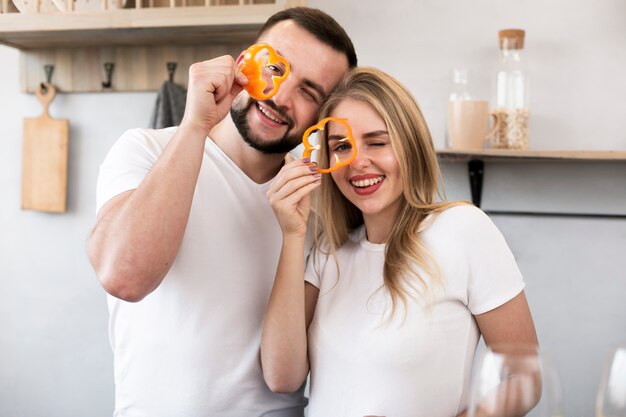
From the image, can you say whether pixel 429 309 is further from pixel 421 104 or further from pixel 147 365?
pixel 421 104

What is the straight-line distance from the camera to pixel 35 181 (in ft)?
8.63

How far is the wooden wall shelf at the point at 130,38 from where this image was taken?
85.4 inches

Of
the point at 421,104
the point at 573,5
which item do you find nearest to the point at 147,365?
the point at 421,104

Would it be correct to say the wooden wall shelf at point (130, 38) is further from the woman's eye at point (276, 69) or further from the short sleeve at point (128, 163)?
the short sleeve at point (128, 163)

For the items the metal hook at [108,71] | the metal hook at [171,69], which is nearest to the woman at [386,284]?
the metal hook at [171,69]

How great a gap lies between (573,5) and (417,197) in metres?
1.33

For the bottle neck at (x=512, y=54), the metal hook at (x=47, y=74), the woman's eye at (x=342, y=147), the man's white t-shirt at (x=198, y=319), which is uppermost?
the bottle neck at (x=512, y=54)

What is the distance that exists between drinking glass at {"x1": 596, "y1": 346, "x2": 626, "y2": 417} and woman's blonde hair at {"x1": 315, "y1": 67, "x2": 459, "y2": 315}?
0.64m

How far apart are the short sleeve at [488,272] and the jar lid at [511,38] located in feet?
3.86

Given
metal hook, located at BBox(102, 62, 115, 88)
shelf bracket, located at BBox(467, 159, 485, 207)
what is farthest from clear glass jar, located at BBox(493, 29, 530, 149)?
metal hook, located at BBox(102, 62, 115, 88)

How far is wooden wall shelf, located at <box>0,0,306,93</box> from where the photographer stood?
2170 millimetres

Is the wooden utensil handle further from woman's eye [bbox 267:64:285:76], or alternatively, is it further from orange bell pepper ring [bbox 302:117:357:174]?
orange bell pepper ring [bbox 302:117:357:174]

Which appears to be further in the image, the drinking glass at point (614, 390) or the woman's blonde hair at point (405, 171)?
the woman's blonde hair at point (405, 171)

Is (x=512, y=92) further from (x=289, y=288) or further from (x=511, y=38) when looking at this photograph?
(x=289, y=288)
